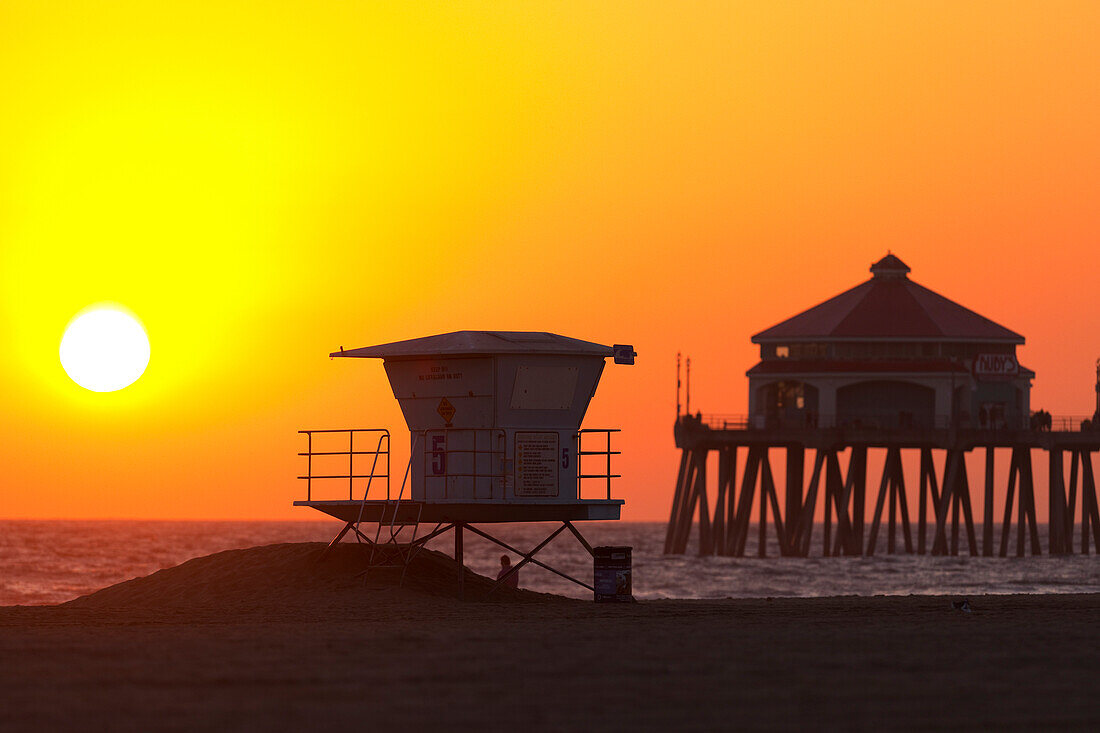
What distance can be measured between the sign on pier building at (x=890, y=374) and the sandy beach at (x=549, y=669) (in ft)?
176

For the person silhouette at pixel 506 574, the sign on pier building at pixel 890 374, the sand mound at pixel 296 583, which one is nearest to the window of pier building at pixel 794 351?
the sign on pier building at pixel 890 374

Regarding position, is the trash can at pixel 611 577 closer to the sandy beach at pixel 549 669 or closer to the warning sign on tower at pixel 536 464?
the warning sign on tower at pixel 536 464

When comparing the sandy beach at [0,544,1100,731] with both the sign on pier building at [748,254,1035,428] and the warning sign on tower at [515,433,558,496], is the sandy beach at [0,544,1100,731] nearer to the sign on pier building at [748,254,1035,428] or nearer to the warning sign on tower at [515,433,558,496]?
the warning sign on tower at [515,433,558,496]

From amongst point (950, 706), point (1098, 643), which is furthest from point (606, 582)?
point (950, 706)

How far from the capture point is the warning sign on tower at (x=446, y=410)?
33812mm

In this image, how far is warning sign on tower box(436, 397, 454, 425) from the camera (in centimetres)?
3381

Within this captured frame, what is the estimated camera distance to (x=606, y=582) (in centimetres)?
3198

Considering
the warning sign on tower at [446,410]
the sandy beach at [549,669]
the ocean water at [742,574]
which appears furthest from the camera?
the ocean water at [742,574]

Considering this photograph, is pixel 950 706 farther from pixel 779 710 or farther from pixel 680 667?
pixel 680 667

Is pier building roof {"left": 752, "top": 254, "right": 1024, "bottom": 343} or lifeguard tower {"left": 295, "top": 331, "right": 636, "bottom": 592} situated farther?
pier building roof {"left": 752, "top": 254, "right": 1024, "bottom": 343}

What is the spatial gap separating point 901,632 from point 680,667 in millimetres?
5130

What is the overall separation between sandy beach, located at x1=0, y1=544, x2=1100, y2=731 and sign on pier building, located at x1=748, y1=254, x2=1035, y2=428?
53.7 meters

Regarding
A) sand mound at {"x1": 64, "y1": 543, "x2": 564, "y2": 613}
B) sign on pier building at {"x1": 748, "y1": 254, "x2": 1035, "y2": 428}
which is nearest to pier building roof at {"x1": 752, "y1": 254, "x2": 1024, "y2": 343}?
sign on pier building at {"x1": 748, "y1": 254, "x2": 1035, "y2": 428}

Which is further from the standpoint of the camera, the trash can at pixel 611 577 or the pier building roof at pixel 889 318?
the pier building roof at pixel 889 318
